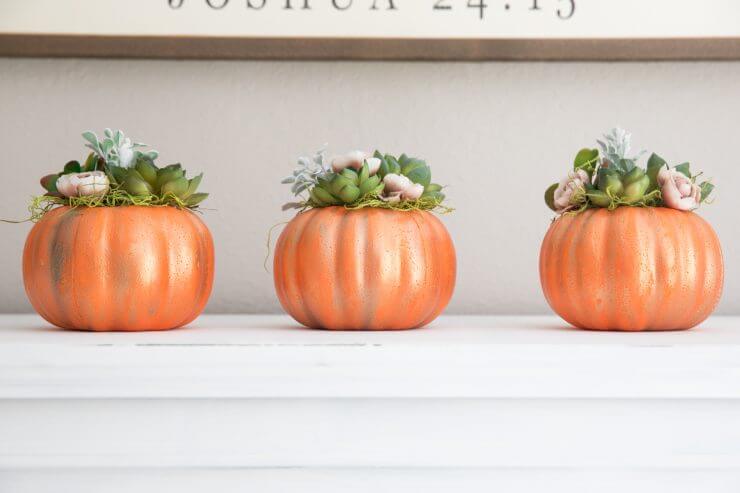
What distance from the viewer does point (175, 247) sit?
75 cm

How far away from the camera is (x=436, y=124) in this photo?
42.8 inches

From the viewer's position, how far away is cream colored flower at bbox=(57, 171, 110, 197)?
0.74 metres

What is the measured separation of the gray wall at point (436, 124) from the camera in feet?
3.54

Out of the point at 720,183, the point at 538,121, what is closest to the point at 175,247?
the point at 538,121

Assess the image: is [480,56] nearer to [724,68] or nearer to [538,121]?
[538,121]

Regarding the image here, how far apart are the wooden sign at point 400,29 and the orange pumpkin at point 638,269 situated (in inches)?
14.9

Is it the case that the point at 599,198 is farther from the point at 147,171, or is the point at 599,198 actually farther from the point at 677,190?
the point at 147,171

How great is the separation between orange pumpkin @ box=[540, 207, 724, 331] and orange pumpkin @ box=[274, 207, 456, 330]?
0.46ft

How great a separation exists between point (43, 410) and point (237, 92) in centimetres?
58

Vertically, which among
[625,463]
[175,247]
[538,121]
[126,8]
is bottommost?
[625,463]

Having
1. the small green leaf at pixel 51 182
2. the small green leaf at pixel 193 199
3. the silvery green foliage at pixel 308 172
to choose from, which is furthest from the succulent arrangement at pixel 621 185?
the small green leaf at pixel 51 182

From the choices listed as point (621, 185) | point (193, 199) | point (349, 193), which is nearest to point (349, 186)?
point (349, 193)

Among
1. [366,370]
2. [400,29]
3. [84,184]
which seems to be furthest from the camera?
[400,29]

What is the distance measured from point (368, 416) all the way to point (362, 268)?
6.1 inches
